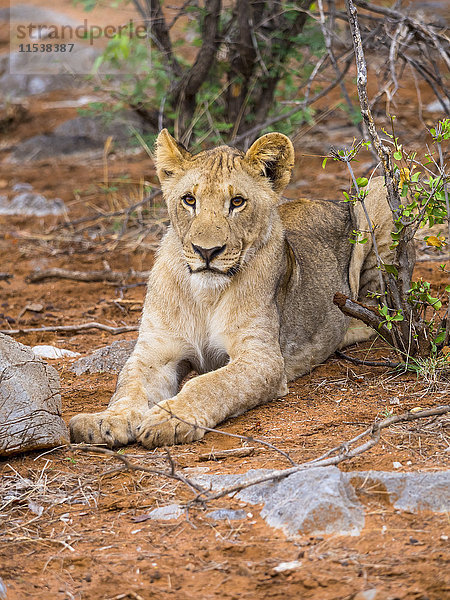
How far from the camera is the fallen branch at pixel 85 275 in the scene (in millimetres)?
7738

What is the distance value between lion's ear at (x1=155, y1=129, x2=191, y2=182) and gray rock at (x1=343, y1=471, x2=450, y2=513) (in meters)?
2.25

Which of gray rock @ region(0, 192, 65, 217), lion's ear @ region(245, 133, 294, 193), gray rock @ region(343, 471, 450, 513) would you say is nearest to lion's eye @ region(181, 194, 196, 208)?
lion's ear @ region(245, 133, 294, 193)

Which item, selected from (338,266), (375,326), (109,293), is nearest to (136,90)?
(109,293)

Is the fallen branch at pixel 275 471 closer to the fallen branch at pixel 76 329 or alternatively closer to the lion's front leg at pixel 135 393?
the lion's front leg at pixel 135 393

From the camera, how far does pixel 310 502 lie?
289cm

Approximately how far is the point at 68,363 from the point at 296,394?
66.9 inches

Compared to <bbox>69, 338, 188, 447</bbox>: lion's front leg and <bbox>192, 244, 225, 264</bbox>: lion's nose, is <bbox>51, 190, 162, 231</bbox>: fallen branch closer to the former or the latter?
<bbox>69, 338, 188, 447</bbox>: lion's front leg

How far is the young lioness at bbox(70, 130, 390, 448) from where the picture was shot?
4.00 metres

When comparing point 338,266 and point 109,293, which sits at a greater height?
point 338,266

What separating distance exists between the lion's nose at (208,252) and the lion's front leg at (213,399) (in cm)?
56

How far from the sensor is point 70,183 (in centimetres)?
1131

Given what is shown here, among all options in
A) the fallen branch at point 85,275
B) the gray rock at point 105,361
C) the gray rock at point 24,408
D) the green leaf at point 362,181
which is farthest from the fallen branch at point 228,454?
the fallen branch at point 85,275

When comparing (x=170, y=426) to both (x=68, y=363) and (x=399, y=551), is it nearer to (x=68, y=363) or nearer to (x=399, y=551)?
(x=399, y=551)

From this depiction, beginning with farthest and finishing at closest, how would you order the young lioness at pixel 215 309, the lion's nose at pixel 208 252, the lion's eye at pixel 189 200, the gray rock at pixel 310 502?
the lion's eye at pixel 189 200, the lion's nose at pixel 208 252, the young lioness at pixel 215 309, the gray rock at pixel 310 502
